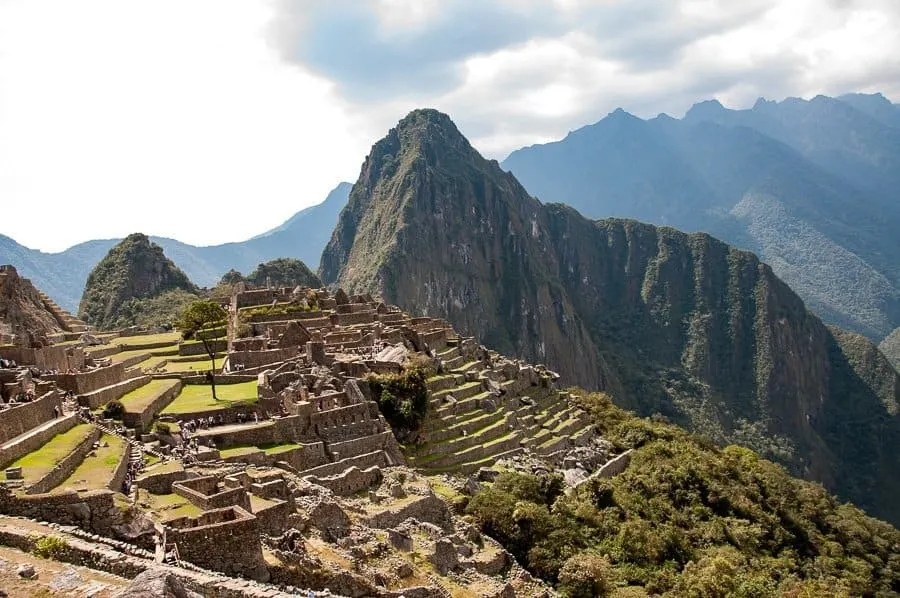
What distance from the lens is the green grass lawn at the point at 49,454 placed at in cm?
1321

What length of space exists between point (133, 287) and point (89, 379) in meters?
73.7

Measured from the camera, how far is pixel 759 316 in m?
192

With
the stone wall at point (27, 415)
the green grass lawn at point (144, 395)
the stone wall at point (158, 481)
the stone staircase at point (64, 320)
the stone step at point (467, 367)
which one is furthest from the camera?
the stone staircase at point (64, 320)

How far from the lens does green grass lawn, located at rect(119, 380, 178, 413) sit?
21822 mm

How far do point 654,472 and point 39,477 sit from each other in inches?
1212

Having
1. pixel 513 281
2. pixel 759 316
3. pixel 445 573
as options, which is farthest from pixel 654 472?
pixel 759 316

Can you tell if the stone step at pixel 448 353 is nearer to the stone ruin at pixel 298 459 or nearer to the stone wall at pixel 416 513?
the stone ruin at pixel 298 459

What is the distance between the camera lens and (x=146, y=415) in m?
21.5

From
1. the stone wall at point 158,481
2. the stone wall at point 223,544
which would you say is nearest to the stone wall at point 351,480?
the stone wall at point 158,481

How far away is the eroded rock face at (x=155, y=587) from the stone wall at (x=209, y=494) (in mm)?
5562

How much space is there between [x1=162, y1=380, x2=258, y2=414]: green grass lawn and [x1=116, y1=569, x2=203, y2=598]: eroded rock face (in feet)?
53.3

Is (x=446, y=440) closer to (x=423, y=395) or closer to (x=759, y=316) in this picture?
(x=423, y=395)

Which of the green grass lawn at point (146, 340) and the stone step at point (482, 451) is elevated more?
the green grass lawn at point (146, 340)

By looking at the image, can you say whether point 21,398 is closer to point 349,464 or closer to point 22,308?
point 349,464
